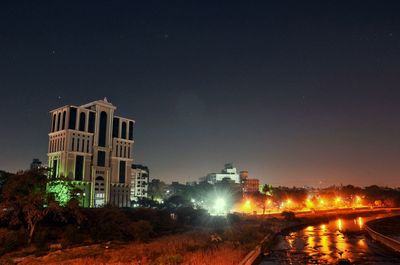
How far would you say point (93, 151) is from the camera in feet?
453

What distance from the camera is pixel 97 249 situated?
42.8 meters

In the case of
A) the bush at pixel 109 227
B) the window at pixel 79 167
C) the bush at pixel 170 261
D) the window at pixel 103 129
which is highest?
the window at pixel 103 129

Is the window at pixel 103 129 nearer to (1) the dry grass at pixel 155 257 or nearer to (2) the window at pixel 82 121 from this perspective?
(2) the window at pixel 82 121

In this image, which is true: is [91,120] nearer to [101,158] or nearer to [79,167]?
[101,158]

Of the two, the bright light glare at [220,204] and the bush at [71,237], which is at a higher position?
the bright light glare at [220,204]

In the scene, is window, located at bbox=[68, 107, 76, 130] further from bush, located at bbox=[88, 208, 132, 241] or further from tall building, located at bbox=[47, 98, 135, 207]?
bush, located at bbox=[88, 208, 132, 241]

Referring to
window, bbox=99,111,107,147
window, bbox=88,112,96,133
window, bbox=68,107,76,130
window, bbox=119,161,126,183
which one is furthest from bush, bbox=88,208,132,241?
window, bbox=119,161,126,183

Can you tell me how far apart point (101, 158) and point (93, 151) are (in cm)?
432

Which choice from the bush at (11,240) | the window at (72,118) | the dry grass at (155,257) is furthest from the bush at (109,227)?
the window at (72,118)

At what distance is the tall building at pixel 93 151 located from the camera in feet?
430

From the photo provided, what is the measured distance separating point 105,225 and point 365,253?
3670 cm

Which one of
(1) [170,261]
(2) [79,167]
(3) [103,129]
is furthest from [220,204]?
(1) [170,261]

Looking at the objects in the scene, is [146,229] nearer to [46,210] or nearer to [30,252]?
[46,210]

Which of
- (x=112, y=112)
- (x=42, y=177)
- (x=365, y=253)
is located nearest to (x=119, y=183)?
(x=112, y=112)
